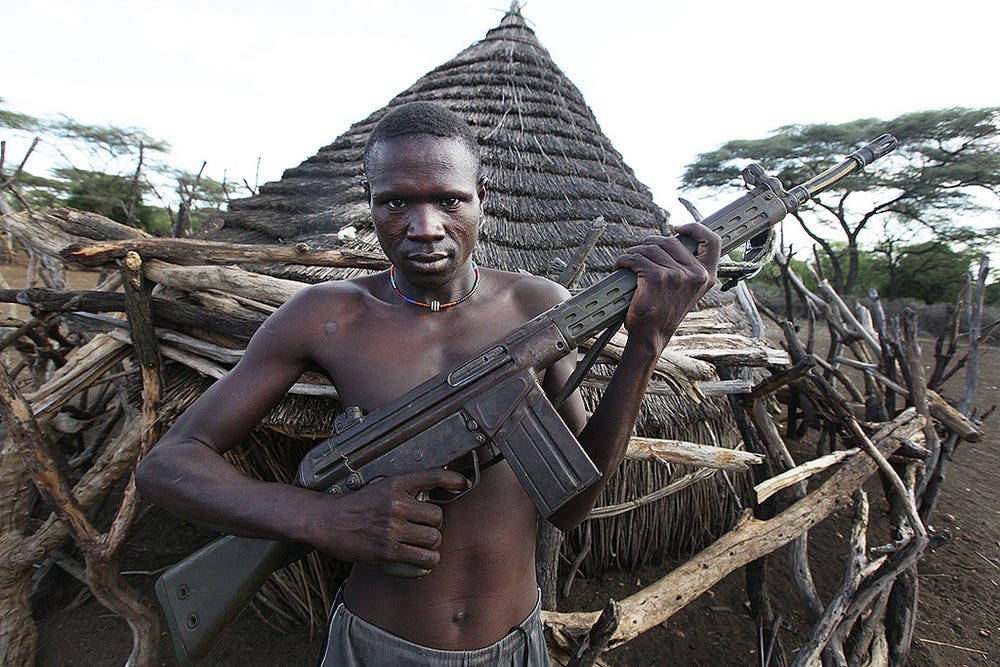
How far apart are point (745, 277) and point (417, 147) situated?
98 cm

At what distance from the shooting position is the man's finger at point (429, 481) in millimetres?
1113

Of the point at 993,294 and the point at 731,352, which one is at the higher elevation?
the point at 731,352

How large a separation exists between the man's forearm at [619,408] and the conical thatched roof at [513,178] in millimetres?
2063

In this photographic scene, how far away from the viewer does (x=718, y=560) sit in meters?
2.09

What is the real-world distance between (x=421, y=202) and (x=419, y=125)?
0.18 metres

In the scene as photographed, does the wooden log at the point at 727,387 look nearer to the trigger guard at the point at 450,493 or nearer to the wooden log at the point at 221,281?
the trigger guard at the point at 450,493

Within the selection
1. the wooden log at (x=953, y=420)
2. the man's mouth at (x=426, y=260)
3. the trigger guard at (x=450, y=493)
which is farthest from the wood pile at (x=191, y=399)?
the man's mouth at (x=426, y=260)

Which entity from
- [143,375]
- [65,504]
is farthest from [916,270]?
[65,504]

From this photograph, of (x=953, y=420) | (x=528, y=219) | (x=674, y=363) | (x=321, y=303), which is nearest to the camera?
(x=321, y=303)

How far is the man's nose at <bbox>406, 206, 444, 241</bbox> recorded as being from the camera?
1159 millimetres

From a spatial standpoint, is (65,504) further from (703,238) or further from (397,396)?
(703,238)

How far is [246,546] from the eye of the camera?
1204 mm

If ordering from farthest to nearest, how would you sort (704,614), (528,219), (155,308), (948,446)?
1. (528,219)
2. (948,446)
3. (704,614)
4. (155,308)

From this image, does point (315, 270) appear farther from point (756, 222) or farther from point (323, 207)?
point (756, 222)
